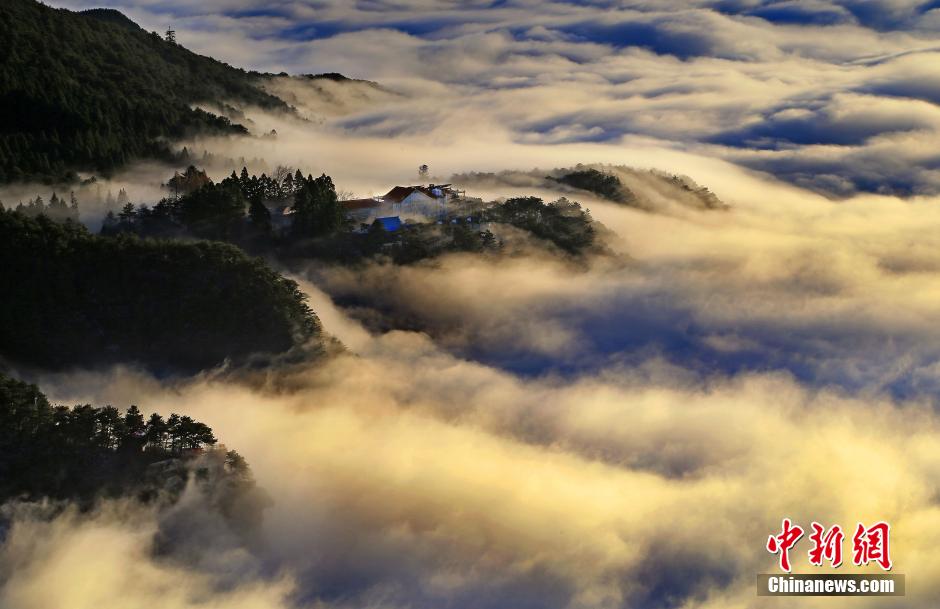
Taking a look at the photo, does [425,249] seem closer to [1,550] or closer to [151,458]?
[151,458]

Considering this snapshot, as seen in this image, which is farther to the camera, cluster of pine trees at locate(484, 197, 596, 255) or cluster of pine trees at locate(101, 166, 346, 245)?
cluster of pine trees at locate(484, 197, 596, 255)

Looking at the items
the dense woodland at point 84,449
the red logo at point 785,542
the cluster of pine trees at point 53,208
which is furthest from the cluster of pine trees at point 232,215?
the red logo at point 785,542

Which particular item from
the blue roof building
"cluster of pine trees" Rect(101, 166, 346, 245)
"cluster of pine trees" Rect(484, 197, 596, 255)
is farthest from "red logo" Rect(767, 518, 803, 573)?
"cluster of pine trees" Rect(484, 197, 596, 255)

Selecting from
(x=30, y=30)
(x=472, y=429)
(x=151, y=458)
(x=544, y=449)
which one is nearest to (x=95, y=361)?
(x=151, y=458)

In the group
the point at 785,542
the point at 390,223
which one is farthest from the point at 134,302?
the point at 785,542

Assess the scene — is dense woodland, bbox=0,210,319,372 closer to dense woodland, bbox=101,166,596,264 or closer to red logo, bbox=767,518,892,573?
dense woodland, bbox=101,166,596,264
